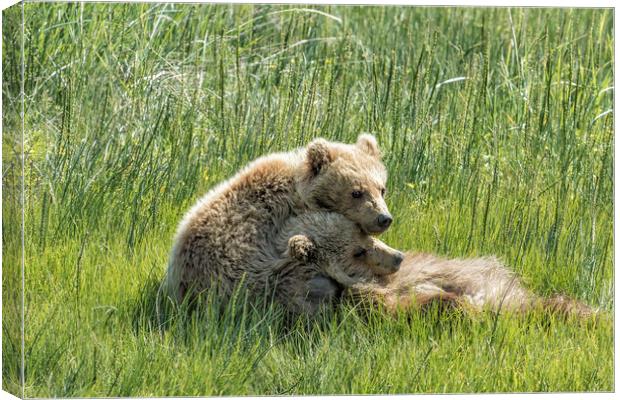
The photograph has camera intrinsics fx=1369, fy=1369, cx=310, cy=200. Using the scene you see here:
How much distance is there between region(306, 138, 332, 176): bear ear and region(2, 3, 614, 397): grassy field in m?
0.55

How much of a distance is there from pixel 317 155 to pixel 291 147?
0.57 metres

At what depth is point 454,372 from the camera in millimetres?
7074

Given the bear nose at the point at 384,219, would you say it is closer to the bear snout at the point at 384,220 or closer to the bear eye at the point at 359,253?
the bear snout at the point at 384,220

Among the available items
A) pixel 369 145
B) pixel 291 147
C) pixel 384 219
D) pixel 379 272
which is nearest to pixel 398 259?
pixel 379 272

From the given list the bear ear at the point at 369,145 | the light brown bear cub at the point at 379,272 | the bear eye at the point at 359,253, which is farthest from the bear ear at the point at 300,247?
the bear ear at the point at 369,145

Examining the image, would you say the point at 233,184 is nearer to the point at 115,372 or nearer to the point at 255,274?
the point at 255,274

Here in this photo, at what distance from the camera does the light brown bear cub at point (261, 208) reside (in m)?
7.03

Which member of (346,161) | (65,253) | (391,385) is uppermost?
(346,161)

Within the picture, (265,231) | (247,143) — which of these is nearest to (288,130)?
(247,143)

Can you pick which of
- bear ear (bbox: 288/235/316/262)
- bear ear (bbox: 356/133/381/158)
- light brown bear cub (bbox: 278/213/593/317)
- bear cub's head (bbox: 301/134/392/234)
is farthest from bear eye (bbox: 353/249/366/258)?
bear ear (bbox: 356/133/381/158)

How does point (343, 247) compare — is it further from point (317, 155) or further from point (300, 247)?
point (317, 155)

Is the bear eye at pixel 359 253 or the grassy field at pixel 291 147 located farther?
the bear eye at pixel 359 253

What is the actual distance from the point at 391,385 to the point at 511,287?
0.94m

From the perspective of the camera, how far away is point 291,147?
25.4ft
